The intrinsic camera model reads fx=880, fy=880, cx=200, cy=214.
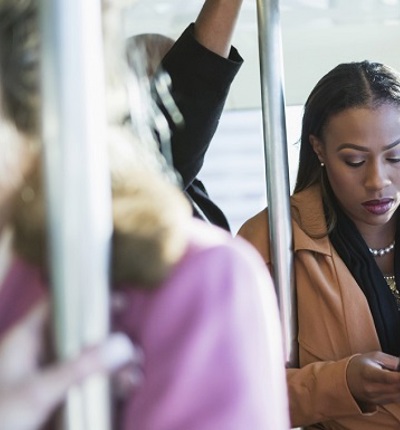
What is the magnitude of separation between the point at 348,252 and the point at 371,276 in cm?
5

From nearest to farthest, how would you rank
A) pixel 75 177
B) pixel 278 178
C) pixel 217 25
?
pixel 75 177
pixel 217 25
pixel 278 178

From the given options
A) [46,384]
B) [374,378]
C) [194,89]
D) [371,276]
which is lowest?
[374,378]

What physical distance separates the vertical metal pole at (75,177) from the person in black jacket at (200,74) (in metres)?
0.65

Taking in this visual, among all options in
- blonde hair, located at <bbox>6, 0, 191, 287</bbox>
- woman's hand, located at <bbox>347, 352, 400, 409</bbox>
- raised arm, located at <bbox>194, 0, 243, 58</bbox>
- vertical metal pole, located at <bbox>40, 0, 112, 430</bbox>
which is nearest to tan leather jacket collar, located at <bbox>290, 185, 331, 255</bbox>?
woman's hand, located at <bbox>347, 352, 400, 409</bbox>

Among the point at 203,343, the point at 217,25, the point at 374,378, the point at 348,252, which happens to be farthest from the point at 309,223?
the point at 203,343

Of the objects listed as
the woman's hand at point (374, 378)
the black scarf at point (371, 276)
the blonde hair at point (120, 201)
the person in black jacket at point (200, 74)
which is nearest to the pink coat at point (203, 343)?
the blonde hair at point (120, 201)

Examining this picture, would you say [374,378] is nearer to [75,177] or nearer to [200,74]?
[200,74]

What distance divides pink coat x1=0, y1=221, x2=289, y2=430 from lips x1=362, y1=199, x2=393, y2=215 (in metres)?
0.83

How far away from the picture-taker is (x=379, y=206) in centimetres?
129

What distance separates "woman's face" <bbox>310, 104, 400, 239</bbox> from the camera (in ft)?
4.17

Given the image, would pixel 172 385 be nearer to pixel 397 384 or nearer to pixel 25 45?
pixel 25 45

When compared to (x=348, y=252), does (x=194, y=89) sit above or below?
above

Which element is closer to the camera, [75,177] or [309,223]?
[75,177]

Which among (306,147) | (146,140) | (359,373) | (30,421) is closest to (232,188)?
(306,147)
